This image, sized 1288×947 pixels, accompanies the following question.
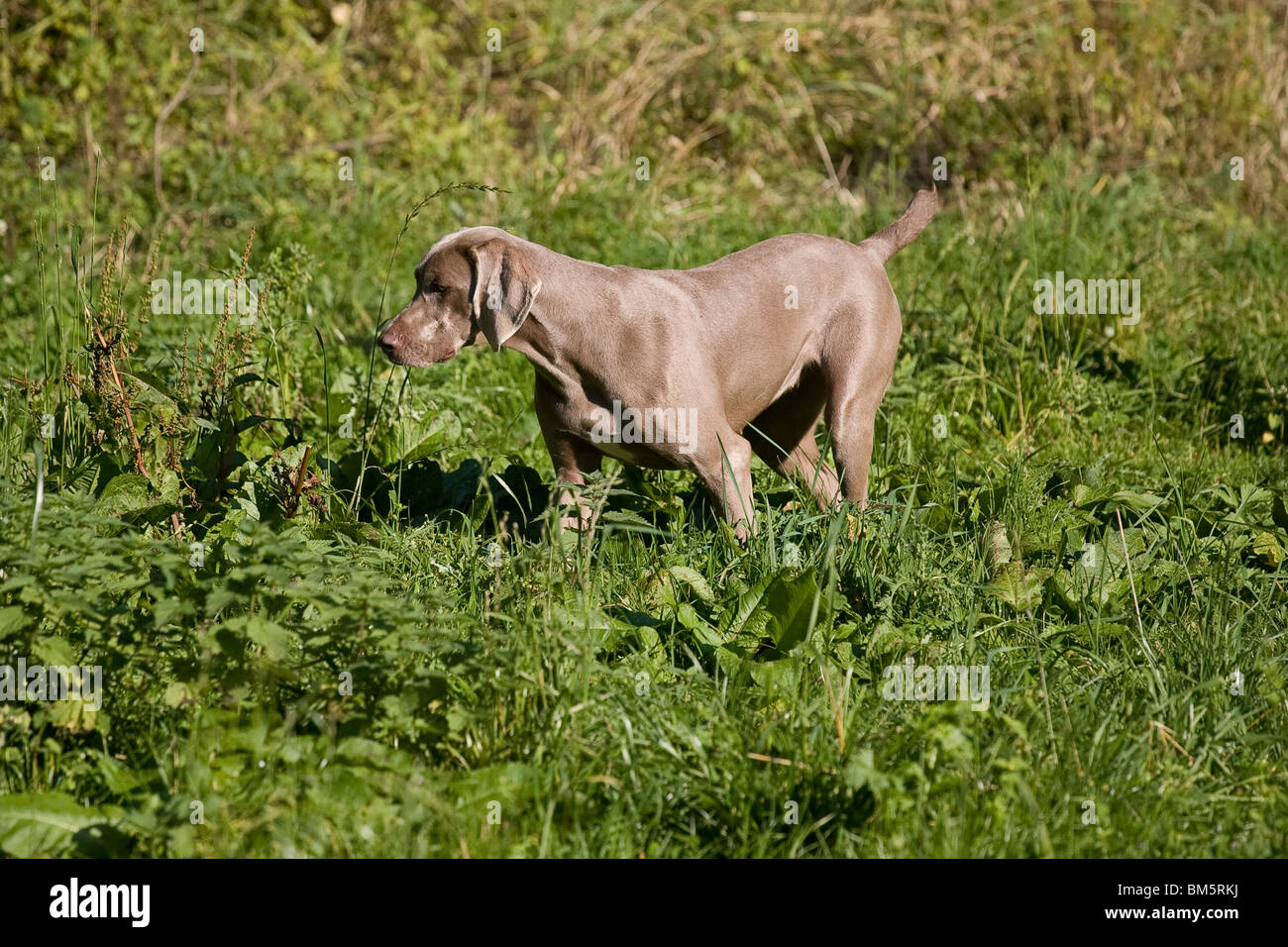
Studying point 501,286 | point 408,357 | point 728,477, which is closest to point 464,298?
point 501,286

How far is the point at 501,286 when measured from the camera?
154 inches

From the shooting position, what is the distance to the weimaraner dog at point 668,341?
157 inches

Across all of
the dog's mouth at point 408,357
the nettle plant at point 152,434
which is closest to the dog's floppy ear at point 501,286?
the dog's mouth at point 408,357

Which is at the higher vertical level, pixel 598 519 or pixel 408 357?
pixel 408 357

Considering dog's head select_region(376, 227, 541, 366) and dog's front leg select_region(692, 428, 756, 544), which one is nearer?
dog's head select_region(376, 227, 541, 366)

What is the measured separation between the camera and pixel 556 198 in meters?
7.52

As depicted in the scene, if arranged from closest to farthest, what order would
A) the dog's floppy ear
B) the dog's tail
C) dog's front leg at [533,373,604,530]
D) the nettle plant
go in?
the nettle plant, the dog's floppy ear, dog's front leg at [533,373,604,530], the dog's tail

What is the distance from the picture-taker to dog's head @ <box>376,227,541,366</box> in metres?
3.90

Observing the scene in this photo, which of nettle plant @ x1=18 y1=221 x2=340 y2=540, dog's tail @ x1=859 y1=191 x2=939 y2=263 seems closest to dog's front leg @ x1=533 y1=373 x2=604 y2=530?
nettle plant @ x1=18 y1=221 x2=340 y2=540

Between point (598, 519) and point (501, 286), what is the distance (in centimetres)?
82

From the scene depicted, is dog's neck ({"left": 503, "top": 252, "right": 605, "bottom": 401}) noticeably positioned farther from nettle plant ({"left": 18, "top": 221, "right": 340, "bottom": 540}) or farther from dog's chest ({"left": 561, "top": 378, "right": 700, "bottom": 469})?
nettle plant ({"left": 18, "top": 221, "right": 340, "bottom": 540})

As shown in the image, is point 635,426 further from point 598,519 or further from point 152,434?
point 152,434

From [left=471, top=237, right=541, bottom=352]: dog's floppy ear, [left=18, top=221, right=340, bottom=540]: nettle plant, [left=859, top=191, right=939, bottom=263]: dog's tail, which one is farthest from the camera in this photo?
[left=859, top=191, right=939, bottom=263]: dog's tail

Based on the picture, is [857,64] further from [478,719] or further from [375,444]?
[478,719]
